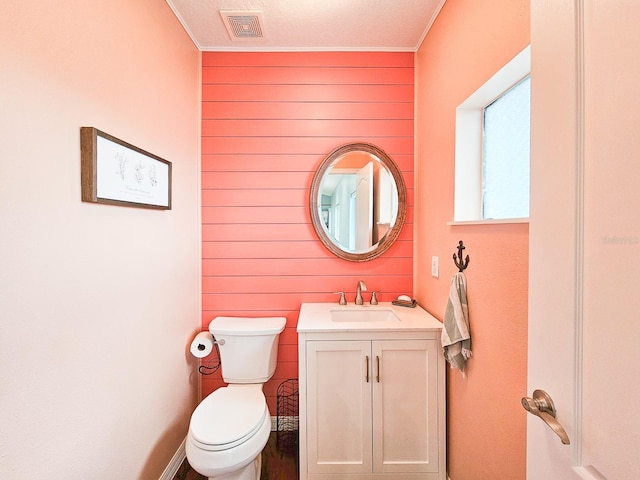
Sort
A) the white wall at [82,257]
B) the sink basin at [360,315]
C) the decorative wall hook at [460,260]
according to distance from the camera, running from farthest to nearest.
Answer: the sink basin at [360,315]
the decorative wall hook at [460,260]
the white wall at [82,257]

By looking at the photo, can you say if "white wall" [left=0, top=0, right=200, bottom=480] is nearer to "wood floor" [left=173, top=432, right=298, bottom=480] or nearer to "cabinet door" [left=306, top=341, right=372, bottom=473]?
"wood floor" [left=173, top=432, right=298, bottom=480]

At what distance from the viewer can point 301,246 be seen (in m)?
2.16

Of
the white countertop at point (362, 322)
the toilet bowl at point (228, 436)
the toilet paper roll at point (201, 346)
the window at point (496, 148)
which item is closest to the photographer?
the window at point (496, 148)

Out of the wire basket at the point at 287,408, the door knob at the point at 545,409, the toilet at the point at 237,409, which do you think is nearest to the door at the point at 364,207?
the toilet at the point at 237,409

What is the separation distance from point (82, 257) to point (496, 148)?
1763 mm

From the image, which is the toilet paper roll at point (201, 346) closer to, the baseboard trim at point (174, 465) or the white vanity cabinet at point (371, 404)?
the baseboard trim at point (174, 465)

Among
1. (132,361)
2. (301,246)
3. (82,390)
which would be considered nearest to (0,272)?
(82,390)

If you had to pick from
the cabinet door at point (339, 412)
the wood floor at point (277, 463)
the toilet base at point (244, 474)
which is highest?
the cabinet door at point (339, 412)

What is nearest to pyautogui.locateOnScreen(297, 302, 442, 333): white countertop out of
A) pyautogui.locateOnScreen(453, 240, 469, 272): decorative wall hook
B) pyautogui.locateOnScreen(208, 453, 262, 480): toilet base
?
pyautogui.locateOnScreen(453, 240, 469, 272): decorative wall hook

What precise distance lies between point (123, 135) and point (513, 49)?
5.12ft

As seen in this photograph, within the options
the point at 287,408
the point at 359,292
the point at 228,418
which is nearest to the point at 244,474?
the point at 228,418

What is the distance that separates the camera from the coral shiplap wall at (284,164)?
2.11 meters

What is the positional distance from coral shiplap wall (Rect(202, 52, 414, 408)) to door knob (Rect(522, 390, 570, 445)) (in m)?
1.49

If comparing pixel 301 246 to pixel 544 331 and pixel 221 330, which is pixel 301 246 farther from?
pixel 544 331
